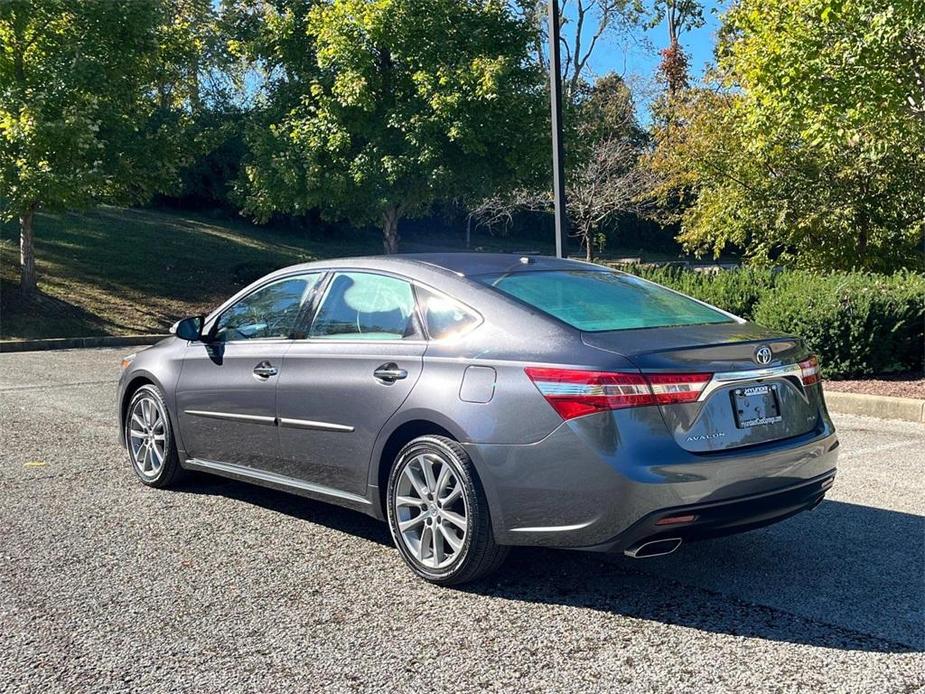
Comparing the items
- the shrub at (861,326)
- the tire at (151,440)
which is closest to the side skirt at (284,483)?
the tire at (151,440)

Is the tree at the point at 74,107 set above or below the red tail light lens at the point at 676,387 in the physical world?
above

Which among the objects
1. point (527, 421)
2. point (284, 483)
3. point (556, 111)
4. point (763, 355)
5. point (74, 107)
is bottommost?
point (284, 483)

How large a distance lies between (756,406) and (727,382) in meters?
0.22

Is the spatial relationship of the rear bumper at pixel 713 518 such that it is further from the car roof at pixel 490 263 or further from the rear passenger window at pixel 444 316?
the car roof at pixel 490 263

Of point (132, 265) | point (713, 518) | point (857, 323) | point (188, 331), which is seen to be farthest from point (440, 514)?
point (132, 265)

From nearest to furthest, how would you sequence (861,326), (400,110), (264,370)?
1. (264,370)
2. (861,326)
3. (400,110)

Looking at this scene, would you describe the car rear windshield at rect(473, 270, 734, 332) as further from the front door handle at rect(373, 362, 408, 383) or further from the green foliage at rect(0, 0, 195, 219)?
the green foliage at rect(0, 0, 195, 219)

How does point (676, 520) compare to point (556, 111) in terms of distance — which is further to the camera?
point (556, 111)

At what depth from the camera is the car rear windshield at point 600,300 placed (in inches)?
174

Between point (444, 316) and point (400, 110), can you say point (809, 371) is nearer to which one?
point (444, 316)

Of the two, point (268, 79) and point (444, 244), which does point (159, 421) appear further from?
point (444, 244)

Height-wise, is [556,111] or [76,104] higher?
[76,104]

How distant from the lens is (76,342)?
1814 cm

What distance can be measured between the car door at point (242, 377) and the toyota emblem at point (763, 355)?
2.44 m
